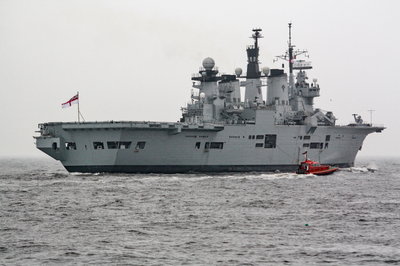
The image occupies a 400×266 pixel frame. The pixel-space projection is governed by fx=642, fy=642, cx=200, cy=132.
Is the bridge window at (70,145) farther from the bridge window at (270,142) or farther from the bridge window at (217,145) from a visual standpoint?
the bridge window at (270,142)

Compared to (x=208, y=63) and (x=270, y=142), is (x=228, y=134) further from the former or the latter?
(x=208, y=63)

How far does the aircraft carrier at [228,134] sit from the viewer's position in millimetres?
47656

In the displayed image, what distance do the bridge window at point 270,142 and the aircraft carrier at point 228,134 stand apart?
0.09 m

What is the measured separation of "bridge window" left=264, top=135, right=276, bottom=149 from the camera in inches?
2156

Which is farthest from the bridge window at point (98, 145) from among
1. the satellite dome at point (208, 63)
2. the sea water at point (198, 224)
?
the satellite dome at point (208, 63)

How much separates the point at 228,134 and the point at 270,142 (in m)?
4.79

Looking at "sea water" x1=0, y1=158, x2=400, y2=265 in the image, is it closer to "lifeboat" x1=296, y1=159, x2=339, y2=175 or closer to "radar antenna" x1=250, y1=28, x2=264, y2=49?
"lifeboat" x1=296, y1=159, x2=339, y2=175

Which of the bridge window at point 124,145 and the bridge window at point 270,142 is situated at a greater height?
the bridge window at point 270,142

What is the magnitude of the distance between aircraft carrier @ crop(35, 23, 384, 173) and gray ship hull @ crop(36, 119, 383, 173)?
0.08 m

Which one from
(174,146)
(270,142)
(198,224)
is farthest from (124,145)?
(198,224)

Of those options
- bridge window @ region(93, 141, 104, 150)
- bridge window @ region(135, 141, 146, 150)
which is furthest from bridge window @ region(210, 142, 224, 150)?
bridge window @ region(93, 141, 104, 150)

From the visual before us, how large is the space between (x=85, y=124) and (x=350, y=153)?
29127mm

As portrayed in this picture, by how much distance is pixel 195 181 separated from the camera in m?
44.4

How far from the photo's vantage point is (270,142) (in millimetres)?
55156
